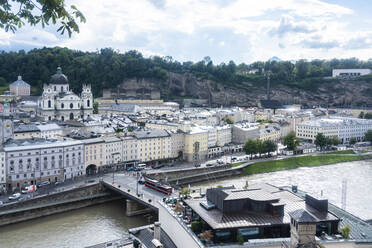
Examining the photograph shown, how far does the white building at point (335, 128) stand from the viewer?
48.6m

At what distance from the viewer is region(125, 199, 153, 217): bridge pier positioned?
2411 centimetres

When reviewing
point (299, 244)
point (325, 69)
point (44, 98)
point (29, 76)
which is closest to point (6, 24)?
point (299, 244)

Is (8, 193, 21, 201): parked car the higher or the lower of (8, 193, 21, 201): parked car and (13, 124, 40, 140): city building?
the lower

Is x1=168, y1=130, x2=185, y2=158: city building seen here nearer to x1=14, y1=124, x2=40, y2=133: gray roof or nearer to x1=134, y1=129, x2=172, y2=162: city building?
x1=134, y1=129, x2=172, y2=162: city building

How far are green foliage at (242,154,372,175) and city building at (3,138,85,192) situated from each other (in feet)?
48.1

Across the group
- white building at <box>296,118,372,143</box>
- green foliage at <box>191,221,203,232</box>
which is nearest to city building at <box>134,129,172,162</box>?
white building at <box>296,118,372,143</box>

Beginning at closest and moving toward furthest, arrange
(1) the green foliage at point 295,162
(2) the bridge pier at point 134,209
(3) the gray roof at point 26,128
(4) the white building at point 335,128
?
(2) the bridge pier at point 134,209 < (3) the gray roof at point 26,128 < (1) the green foliage at point 295,162 < (4) the white building at point 335,128

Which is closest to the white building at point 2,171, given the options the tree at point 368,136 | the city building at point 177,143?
the city building at point 177,143

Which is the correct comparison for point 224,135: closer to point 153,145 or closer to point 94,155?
point 153,145

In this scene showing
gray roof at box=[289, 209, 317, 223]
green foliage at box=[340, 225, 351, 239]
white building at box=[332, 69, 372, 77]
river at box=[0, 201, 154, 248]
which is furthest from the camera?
white building at box=[332, 69, 372, 77]

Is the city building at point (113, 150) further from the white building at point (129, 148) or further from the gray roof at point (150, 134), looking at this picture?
the gray roof at point (150, 134)

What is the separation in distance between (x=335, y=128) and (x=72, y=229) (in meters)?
37.7

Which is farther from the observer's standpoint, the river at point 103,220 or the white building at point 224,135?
the white building at point 224,135

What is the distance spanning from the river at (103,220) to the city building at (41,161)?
4.58 metres
